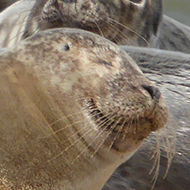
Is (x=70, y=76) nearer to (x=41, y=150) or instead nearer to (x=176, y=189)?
(x=41, y=150)

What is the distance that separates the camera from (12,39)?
3.62 meters

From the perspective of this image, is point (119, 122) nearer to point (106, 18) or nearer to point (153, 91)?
point (153, 91)

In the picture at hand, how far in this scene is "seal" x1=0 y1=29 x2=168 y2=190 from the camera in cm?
155

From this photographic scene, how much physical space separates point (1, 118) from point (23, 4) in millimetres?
3080

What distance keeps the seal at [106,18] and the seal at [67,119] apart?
145cm

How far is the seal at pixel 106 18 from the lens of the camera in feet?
10.2

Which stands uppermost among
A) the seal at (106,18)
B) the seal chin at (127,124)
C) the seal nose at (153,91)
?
the seal nose at (153,91)

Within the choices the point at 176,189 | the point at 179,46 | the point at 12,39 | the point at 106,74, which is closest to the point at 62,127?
the point at 106,74

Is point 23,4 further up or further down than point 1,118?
further down

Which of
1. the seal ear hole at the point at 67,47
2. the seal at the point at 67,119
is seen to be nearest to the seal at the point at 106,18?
the seal ear hole at the point at 67,47

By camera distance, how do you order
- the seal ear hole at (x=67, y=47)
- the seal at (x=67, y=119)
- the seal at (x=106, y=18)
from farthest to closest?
1. the seal at (x=106, y=18)
2. the seal ear hole at (x=67, y=47)
3. the seal at (x=67, y=119)

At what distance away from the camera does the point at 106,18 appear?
10.8 feet

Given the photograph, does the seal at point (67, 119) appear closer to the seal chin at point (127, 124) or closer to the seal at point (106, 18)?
the seal chin at point (127, 124)

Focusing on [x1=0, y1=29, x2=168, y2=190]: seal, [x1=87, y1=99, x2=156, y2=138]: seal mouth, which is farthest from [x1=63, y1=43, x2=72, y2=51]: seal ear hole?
[x1=87, y1=99, x2=156, y2=138]: seal mouth
